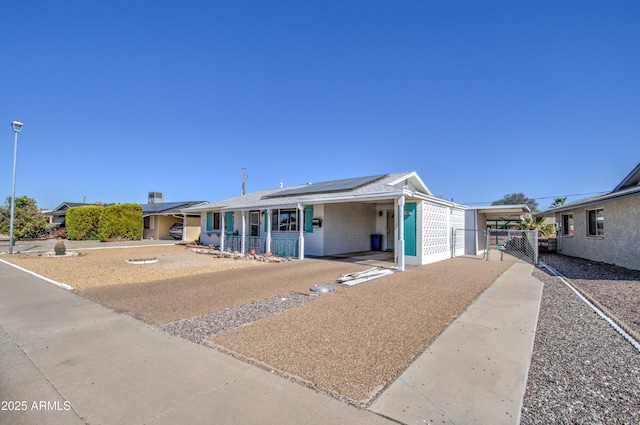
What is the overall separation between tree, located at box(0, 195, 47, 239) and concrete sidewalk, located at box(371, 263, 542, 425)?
33328 millimetres

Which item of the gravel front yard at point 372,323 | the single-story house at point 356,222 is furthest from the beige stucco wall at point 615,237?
the single-story house at point 356,222

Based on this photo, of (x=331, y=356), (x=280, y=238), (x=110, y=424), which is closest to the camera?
(x=110, y=424)

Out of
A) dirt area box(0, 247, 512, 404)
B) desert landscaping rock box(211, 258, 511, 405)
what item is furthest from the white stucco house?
desert landscaping rock box(211, 258, 511, 405)

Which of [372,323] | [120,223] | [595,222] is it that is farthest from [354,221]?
[120,223]

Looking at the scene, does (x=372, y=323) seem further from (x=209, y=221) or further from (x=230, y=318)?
(x=209, y=221)

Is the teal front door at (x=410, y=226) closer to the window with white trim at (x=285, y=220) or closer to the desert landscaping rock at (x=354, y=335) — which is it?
the desert landscaping rock at (x=354, y=335)

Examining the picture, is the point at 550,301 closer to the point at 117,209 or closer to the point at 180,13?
the point at 180,13

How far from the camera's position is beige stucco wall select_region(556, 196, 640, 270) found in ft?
34.8

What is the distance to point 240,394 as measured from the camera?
9.49ft

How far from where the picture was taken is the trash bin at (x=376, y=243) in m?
17.2

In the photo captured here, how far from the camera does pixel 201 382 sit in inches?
123

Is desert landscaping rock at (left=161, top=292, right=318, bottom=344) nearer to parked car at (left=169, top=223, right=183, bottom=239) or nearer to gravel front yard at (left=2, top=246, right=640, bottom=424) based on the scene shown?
gravel front yard at (left=2, top=246, right=640, bottom=424)

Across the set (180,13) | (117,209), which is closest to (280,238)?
(180,13)

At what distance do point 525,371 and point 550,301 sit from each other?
4082 mm
